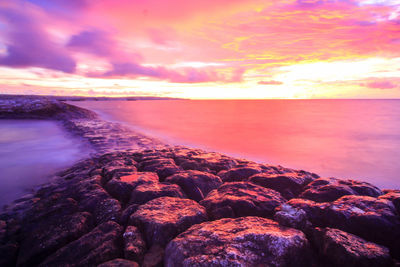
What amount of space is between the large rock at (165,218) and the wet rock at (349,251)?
1.90m

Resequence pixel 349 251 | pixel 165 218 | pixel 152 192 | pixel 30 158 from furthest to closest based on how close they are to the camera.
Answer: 1. pixel 30 158
2. pixel 152 192
3. pixel 165 218
4. pixel 349 251

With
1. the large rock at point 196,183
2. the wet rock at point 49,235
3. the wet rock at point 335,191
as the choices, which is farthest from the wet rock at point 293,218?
the wet rock at point 49,235

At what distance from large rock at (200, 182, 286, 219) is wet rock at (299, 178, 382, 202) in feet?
2.73

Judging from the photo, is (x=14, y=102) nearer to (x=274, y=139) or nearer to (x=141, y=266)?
(x=274, y=139)

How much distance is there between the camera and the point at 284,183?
516cm

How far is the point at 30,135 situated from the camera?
614 inches

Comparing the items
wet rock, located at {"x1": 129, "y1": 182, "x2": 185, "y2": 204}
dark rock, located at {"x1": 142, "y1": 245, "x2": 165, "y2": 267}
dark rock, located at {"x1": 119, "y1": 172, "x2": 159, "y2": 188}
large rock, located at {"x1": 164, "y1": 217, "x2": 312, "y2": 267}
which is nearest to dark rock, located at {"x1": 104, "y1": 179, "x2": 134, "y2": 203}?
dark rock, located at {"x1": 119, "y1": 172, "x2": 159, "y2": 188}

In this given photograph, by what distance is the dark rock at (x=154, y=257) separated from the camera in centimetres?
299

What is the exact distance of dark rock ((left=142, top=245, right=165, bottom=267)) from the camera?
2.99 metres

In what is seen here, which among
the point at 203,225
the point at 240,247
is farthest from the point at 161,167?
the point at 240,247

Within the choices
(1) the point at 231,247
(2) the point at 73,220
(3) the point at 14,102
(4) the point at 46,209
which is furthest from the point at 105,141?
(3) the point at 14,102

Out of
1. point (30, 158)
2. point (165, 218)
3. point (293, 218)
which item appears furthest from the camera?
point (30, 158)

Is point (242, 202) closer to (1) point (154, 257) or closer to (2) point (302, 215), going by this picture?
(2) point (302, 215)

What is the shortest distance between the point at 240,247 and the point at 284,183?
282 cm
